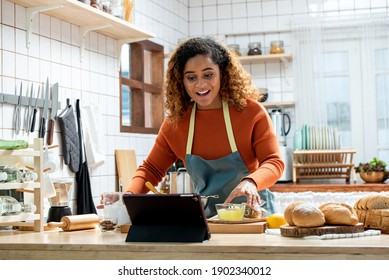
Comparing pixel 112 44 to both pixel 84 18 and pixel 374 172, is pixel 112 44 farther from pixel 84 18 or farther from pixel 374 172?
pixel 374 172

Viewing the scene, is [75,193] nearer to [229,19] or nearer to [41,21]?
[41,21]

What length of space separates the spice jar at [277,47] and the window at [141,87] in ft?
3.40

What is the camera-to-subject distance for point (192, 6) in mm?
6316

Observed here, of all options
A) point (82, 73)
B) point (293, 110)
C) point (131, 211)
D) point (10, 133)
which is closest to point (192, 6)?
point (293, 110)

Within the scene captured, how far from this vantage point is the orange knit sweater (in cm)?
267

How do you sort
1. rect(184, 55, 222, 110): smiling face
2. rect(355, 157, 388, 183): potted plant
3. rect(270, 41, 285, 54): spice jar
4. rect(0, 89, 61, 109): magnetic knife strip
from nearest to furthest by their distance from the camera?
rect(184, 55, 222, 110): smiling face
rect(0, 89, 61, 109): magnetic knife strip
rect(355, 157, 388, 183): potted plant
rect(270, 41, 285, 54): spice jar

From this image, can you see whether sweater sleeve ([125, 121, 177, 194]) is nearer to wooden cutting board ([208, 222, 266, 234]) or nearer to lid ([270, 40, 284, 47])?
wooden cutting board ([208, 222, 266, 234])

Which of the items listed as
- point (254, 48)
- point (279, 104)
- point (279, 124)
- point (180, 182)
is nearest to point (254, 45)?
point (254, 48)

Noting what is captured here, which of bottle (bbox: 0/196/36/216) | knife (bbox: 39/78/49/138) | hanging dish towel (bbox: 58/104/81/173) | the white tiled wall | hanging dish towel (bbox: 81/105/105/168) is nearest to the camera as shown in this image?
bottle (bbox: 0/196/36/216)

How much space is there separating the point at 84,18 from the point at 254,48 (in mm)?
2350

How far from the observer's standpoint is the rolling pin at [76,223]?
8.05 ft

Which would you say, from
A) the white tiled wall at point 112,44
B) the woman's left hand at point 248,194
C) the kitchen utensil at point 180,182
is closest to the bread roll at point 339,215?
the woman's left hand at point 248,194

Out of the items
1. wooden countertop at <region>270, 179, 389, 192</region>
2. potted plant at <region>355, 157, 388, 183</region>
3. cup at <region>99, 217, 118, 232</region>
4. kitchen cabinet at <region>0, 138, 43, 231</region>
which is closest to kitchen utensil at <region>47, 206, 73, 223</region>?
kitchen cabinet at <region>0, 138, 43, 231</region>
